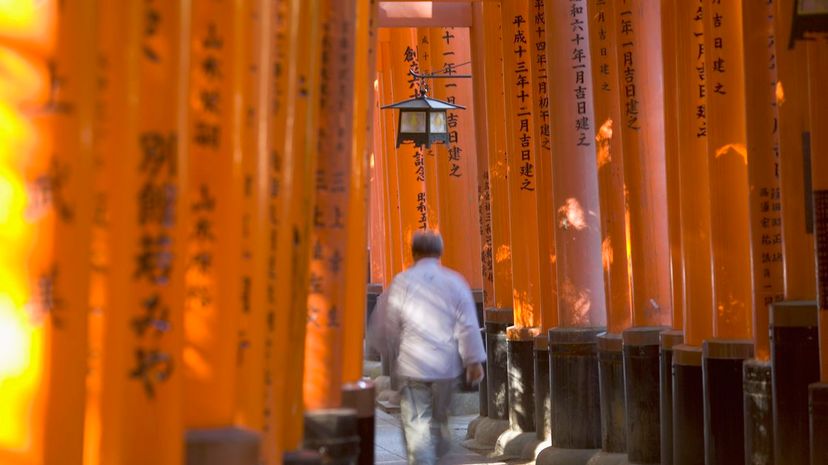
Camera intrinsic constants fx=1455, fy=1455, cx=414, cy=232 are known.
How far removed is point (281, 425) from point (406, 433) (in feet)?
17.7

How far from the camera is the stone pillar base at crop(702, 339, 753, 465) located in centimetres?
805

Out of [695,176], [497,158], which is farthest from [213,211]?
[497,158]

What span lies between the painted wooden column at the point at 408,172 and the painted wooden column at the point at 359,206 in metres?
12.5

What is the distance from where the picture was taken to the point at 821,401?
6598 mm

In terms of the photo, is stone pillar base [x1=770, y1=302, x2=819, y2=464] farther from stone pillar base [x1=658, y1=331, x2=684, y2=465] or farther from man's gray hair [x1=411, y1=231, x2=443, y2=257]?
man's gray hair [x1=411, y1=231, x2=443, y2=257]

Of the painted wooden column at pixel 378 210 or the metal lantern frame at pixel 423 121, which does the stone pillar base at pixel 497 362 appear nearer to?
the metal lantern frame at pixel 423 121

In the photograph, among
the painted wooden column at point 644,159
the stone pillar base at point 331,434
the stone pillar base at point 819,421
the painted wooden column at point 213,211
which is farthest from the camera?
the painted wooden column at point 644,159

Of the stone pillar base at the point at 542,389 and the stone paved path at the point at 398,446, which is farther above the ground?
the stone pillar base at the point at 542,389

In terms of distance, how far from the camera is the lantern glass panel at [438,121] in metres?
13.7

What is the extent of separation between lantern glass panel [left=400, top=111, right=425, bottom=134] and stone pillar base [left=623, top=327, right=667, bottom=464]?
4.82m

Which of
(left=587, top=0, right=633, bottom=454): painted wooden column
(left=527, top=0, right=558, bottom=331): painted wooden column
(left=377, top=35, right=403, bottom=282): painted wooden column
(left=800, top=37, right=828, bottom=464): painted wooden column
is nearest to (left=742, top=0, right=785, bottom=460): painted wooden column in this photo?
(left=800, top=37, right=828, bottom=464): painted wooden column

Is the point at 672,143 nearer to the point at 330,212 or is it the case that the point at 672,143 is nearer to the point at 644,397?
the point at 644,397

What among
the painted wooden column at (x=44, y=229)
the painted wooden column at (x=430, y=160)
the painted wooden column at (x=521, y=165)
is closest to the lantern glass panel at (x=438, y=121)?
the painted wooden column at (x=521, y=165)

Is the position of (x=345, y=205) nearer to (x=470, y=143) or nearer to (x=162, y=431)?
(x=162, y=431)
